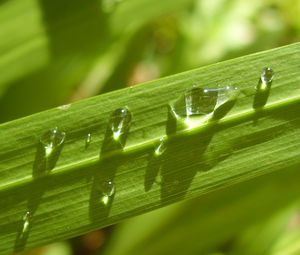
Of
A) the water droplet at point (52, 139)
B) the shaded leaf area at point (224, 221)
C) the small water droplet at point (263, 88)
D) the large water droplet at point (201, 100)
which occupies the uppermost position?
the water droplet at point (52, 139)

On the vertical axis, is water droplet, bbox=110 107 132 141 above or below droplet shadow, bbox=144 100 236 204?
above

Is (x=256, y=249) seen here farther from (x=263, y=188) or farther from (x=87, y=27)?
(x=87, y=27)

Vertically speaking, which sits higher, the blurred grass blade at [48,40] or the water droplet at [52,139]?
the blurred grass blade at [48,40]

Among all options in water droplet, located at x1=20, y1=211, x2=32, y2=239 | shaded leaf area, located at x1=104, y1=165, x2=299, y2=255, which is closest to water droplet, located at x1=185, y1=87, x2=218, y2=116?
water droplet, located at x1=20, y1=211, x2=32, y2=239

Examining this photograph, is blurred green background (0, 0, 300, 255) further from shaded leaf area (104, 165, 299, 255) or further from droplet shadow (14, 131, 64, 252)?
droplet shadow (14, 131, 64, 252)

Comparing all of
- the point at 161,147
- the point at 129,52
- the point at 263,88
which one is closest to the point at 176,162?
the point at 161,147

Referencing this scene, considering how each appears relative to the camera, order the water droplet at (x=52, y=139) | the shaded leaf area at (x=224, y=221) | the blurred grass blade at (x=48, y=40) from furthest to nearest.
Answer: the shaded leaf area at (x=224, y=221) → the blurred grass blade at (x=48, y=40) → the water droplet at (x=52, y=139)

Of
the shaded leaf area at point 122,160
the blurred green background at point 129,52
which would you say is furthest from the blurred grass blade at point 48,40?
the shaded leaf area at point 122,160

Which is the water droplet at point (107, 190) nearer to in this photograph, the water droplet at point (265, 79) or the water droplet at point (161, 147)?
the water droplet at point (161, 147)
